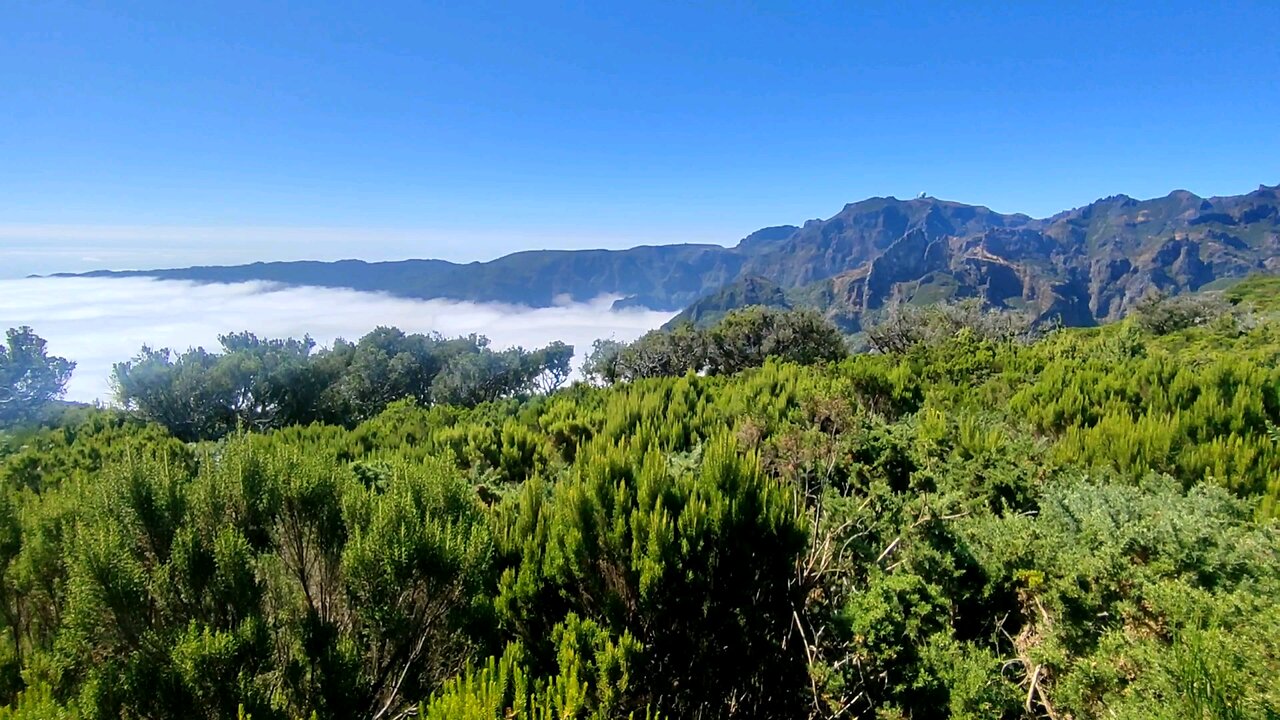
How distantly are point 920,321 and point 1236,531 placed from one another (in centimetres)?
2441

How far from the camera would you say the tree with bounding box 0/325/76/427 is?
38125mm

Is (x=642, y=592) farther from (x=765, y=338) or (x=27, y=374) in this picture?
(x=27, y=374)

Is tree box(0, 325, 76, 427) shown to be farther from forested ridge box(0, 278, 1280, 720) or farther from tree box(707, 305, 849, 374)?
forested ridge box(0, 278, 1280, 720)

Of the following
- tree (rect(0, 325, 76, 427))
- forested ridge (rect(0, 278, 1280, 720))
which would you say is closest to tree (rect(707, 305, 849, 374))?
forested ridge (rect(0, 278, 1280, 720))

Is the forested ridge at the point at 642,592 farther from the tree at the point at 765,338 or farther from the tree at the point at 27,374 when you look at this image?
the tree at the point at 27,374

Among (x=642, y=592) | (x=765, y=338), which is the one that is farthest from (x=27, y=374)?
(x=642, y=592)

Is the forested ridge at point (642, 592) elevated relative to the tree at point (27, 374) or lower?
elevated

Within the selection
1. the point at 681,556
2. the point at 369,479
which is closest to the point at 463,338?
the point at 369,479

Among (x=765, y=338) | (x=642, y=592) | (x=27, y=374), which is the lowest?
(x=27, y=374)

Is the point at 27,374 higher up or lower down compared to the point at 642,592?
lower down

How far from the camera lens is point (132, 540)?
9.12 ft

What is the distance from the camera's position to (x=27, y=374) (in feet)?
131

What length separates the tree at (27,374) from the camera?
38.1 metres

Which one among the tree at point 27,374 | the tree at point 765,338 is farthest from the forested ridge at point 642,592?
the tree at point 27,374
